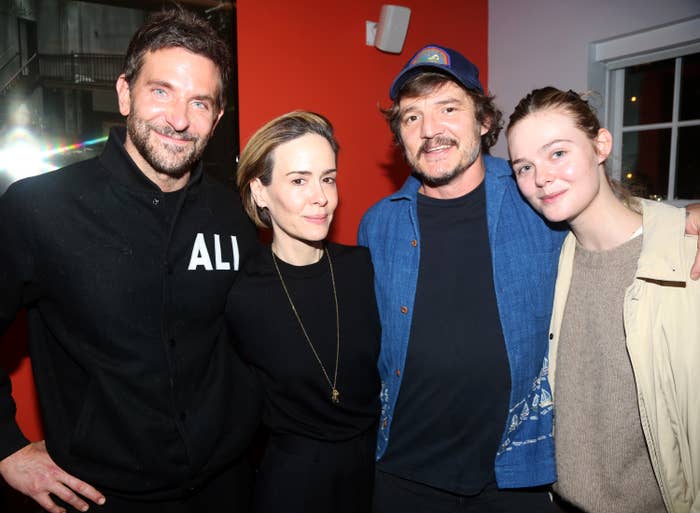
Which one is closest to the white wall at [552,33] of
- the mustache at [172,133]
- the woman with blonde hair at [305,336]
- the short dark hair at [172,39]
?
the woman with blonde hair at [305,336]

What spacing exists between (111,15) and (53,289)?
1.53 m

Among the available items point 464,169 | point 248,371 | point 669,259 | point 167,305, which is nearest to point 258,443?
point 248,371

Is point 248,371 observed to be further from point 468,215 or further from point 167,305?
point 468,215

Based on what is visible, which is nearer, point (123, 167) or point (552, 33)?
point (123, 167)

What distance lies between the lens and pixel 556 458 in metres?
1.74

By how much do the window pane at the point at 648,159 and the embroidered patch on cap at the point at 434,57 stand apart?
92.4 inches

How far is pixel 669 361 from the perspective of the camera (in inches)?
56.9

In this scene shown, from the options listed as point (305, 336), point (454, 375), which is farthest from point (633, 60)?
point (305, 336)

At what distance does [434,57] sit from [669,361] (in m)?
1.33

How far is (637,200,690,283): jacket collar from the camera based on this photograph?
1449 millimetres

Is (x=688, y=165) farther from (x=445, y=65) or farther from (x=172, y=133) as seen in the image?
(x=172, y=133)

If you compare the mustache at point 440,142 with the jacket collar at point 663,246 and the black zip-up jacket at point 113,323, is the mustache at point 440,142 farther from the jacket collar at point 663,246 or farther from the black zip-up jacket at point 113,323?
the black zip-up jacket at point 113,323

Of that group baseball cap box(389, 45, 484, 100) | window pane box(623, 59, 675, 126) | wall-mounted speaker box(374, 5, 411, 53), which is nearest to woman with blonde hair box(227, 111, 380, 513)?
baseball cap box(389, 45, 484, 100)

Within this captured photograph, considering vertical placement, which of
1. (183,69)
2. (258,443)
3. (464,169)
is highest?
(183,69)
